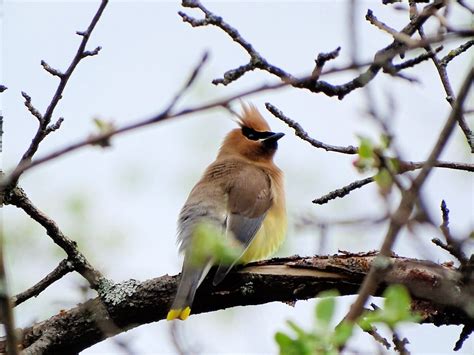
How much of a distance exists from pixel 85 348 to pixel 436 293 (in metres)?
1.83

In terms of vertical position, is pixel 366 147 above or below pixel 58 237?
below

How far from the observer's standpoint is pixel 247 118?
7391 mm

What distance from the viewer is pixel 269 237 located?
19.7 feet

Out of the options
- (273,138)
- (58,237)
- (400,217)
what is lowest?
(400,217)

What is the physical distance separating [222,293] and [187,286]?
9.7 inches

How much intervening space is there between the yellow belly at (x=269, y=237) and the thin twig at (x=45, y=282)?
46.1 inches

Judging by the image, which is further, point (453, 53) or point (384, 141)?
point (453, 53)

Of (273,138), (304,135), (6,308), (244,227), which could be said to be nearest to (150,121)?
(6,308)

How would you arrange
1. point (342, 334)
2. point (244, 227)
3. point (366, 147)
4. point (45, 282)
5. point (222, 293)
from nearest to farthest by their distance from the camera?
point (342, 334)
point (366, 147)
point (45, 282)
point (222, 293)
point (244, 227)

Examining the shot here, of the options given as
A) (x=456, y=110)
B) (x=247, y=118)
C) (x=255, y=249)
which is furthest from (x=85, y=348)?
(x=456, y=110)

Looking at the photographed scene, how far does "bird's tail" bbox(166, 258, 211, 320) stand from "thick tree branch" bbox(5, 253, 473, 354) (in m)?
0.06

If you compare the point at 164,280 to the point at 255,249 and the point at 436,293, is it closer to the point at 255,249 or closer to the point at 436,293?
the point at 255,249

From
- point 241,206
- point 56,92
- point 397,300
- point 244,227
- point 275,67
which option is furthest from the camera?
point 241,206

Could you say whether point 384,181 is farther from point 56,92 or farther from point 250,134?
point 250,134
